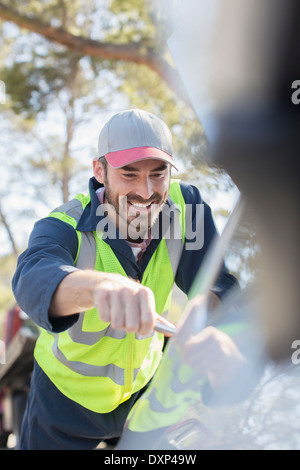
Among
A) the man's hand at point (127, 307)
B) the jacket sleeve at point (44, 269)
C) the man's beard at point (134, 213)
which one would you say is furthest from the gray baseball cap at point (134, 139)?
the man's hand at point (127, 307)

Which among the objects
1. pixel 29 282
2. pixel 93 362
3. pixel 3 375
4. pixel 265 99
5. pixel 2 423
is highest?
pixel 265 99

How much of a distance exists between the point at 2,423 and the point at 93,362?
3.69 metres

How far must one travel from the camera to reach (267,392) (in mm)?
815

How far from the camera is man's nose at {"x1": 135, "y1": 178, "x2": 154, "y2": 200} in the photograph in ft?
5.80

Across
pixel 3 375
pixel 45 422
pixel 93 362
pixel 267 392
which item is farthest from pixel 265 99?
pixel 3 375

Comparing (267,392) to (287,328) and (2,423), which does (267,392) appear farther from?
(2,423)

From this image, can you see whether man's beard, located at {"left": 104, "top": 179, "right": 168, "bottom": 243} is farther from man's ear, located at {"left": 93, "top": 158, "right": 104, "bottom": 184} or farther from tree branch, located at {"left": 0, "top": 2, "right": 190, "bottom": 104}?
tree branch, located at {"left": 0, "top": 2, "right": 190, "bottom": 104}

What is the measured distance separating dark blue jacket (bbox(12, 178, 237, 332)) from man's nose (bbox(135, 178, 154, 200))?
17cm

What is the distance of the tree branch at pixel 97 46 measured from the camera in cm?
795

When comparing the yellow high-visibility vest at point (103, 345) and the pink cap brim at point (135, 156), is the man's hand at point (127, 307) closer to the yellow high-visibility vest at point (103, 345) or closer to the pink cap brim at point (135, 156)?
the yellow high-visibility vest at point (103, 345)

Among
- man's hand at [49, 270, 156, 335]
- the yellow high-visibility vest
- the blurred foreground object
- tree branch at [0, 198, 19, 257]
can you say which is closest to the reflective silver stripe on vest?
the yellow high-visibility vest

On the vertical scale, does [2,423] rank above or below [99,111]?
below

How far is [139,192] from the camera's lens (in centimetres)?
178
